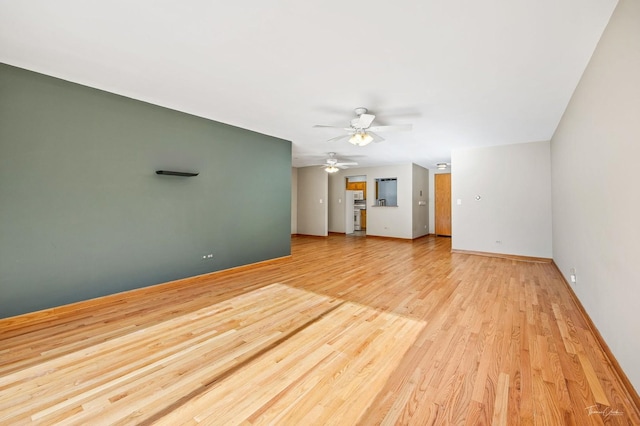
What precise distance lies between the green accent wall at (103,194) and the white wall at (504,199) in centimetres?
502

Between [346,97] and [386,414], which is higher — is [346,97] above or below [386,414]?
above

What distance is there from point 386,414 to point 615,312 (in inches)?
73.6

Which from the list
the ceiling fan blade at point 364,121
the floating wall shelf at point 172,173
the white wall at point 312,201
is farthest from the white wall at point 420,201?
the floating wall shelf at point 172,173

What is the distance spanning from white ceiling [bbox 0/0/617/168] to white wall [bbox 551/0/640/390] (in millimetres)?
299

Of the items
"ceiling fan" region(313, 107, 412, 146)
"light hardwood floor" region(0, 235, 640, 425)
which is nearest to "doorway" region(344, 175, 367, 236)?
"ceiling fan" region(313, 107, 412, 146)

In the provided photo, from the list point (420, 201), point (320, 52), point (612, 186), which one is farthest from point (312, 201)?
point (612, 186)

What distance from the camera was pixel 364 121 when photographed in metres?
3.72

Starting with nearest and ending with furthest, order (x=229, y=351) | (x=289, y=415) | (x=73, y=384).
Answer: (x=289, y=415), (x=73, y=384), (x=229, y=351)

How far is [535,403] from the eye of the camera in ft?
5.07

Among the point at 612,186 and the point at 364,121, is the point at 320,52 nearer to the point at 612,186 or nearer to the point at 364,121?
the point at 364,121

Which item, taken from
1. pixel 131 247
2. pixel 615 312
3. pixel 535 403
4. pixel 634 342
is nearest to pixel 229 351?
pixel 535 403

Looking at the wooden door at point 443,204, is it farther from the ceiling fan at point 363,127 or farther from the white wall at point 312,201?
the ceiling fan at point 363,127

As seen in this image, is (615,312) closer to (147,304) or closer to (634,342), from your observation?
(634,342)

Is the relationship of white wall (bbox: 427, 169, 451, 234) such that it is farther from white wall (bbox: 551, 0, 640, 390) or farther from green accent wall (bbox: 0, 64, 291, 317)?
green accent wall (bbox: 0, 64, 291, 317)
